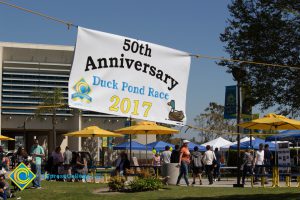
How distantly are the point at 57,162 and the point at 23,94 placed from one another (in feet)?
151

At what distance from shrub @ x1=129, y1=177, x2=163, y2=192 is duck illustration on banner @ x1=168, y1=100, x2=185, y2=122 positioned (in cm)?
1082

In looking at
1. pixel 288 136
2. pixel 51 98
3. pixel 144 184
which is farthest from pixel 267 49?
pixel 51 98

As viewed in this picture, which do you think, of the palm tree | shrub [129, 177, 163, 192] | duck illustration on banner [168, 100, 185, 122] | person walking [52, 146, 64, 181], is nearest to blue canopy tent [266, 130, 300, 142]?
person walking [52, 146, 64, 181]

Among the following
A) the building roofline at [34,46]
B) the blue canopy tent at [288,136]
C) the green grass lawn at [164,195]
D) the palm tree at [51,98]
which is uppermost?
the building roofline at [34,46]

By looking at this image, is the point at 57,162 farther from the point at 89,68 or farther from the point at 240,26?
the point at 89,68

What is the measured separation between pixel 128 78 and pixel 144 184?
37.0ft

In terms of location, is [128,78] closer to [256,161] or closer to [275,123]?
[275,123]

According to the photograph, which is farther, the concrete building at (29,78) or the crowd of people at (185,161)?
the concrete building at (29,78)

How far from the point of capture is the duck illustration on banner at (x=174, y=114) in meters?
7.98

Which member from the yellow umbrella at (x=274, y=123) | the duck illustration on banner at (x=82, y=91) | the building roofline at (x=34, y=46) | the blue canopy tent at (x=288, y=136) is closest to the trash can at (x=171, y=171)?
the yellow umbrella at (x=274, y=123)

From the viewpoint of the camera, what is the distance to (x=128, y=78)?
7.75 meters

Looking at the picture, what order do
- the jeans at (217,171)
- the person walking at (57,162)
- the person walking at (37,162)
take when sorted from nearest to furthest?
1. the person walking at (37,162)
2. the person walking at (57,162)
3. the jeans at (217,171)

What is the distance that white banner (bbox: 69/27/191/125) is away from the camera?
24.1ft

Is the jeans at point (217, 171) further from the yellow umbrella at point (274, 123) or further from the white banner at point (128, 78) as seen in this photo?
the white banner at point (128, 78)
